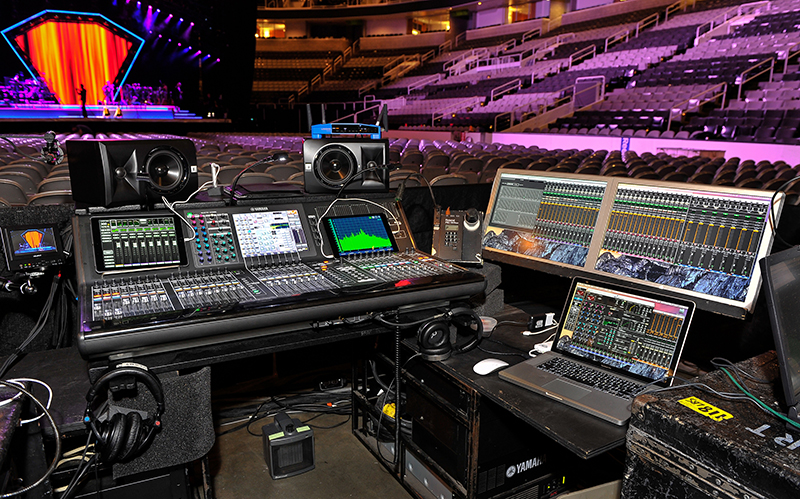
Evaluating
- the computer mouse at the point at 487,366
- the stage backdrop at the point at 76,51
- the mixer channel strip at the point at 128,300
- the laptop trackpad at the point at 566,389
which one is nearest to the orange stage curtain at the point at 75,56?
the stage backdrop at the point at 76,51

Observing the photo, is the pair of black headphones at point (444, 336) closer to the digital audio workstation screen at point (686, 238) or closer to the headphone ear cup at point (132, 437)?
the digital audio workstation screen at point (686, 238)

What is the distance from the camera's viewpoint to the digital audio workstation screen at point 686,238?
1604 mm

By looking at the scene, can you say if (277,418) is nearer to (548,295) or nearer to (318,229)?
(318,229)

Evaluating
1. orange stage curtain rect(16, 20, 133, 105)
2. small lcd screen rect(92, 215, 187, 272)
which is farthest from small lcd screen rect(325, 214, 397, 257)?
orange stage curtain rect(16, 20, 133, 105)

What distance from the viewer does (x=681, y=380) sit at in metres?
1.65

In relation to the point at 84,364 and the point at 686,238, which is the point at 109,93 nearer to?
the point at 84,364

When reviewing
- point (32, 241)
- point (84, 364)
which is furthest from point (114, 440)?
point (32, 241)

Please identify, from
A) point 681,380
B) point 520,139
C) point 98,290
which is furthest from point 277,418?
point 520,139

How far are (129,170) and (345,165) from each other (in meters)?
0.89

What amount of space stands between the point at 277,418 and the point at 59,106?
1978 cm

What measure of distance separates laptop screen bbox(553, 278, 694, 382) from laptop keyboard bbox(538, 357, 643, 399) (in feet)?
0.15

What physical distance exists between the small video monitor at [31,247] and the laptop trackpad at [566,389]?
1711 mm

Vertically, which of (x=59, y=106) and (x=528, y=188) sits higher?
(x=59, y=106)

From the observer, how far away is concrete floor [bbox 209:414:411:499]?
7.41 feet
